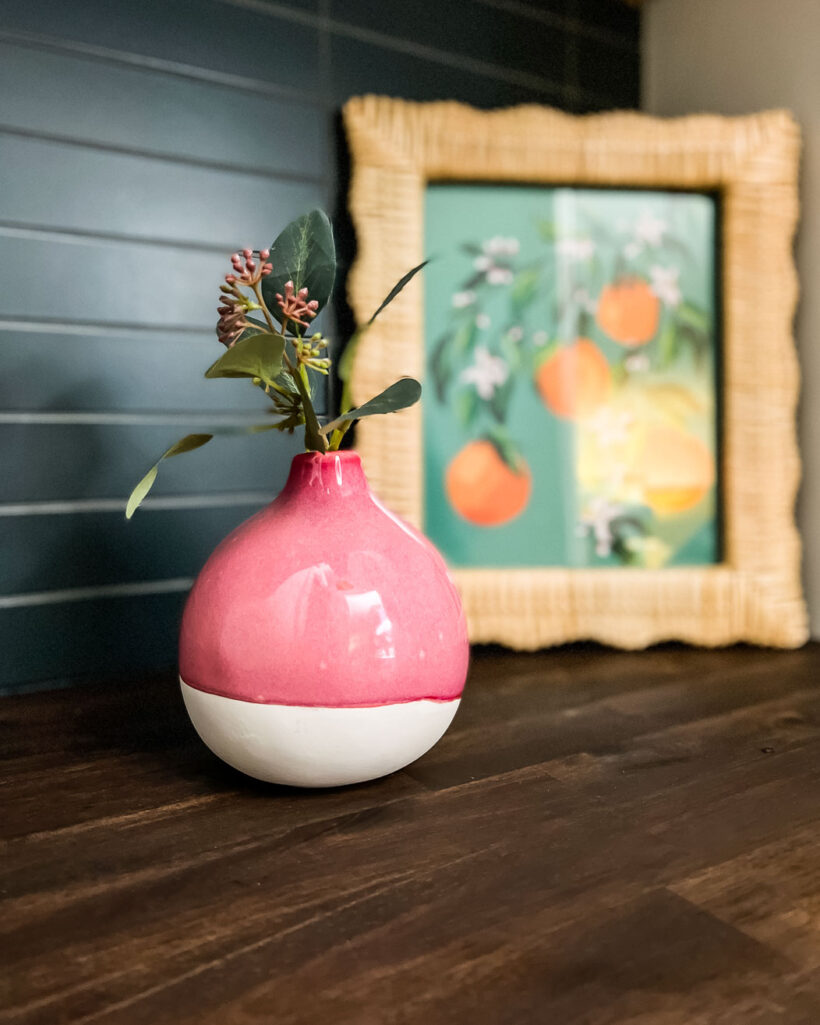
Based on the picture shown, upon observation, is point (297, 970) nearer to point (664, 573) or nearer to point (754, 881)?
point (754, 881)

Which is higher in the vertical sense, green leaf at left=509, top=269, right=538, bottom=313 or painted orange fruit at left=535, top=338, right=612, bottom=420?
green leaf at left=509, top=269, right=538, bottom=313

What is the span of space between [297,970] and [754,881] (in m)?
0.29

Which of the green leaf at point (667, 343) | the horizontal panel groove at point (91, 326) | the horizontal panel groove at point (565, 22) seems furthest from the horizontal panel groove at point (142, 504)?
the horizontal panel groove at point (565, 22)

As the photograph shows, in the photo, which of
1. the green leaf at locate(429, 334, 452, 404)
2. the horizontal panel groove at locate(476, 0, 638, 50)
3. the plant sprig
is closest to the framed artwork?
the green leaf at locate(429, 334, 452, 404)

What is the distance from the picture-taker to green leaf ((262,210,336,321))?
680 millimetres

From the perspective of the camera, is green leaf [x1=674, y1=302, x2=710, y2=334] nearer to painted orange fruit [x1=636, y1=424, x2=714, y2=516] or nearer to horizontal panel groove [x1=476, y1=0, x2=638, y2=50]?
painted orange fruit [x1=636, y1=424, x2=714, y2=516]

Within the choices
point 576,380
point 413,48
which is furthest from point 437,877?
point 413,48

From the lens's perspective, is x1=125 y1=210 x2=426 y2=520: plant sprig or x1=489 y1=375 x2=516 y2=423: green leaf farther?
x1=489 y1=375 x2=516 y2=423: green leaf

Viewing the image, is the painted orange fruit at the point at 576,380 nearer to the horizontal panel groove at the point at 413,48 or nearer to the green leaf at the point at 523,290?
the green leaf at the point at 523,290

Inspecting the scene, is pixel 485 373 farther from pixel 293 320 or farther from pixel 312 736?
pixel 312 736

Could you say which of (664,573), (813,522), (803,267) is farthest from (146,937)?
(803,267)

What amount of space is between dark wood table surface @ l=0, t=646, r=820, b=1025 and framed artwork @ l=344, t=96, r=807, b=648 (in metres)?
0.24

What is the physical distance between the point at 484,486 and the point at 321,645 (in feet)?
1.67

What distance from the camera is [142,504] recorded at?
98cm
